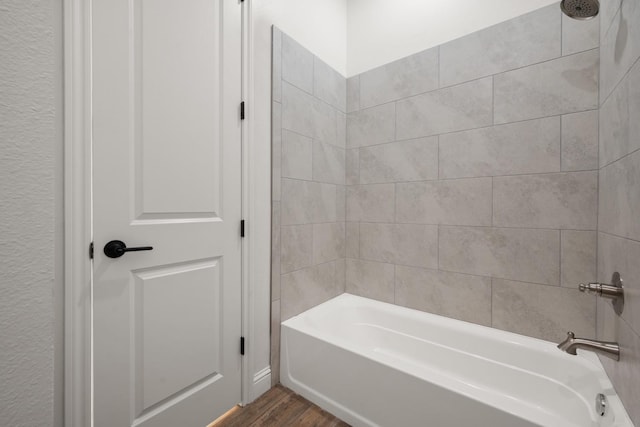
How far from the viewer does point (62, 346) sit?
1.00 m

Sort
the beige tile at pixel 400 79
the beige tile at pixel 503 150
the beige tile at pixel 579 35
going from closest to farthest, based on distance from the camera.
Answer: the beige tile at pixel 579 35
the beige tile at pixel 503 150
the beige tile at pixel 400 79

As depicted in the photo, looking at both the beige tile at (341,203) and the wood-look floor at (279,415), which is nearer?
the wood-look floor at (279,415)

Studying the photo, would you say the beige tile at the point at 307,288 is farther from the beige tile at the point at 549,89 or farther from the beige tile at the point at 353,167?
the beige tile at the point at 549,89

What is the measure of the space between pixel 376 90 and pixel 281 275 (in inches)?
60.4

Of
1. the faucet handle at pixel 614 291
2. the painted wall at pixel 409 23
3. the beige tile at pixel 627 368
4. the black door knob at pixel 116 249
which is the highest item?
the painted wall at pixel 409 23

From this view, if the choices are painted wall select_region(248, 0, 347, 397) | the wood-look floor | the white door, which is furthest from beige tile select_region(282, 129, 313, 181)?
the wood-look floor

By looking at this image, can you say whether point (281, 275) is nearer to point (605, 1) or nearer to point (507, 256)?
point (507, 256)

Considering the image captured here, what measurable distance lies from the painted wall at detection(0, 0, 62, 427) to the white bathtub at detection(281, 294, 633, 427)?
4.42 feet

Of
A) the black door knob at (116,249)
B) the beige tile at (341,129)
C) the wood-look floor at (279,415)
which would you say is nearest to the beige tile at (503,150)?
the beige tile at (341,129)

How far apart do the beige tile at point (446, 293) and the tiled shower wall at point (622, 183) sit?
0.53 meters

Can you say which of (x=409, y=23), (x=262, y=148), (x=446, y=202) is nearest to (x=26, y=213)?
(x=262, y=148)

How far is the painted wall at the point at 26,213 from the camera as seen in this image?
0.35 m

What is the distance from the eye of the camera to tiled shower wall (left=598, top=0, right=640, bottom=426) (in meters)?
0.96

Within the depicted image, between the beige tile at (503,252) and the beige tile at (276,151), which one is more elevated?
the beige tile at (276,151)
